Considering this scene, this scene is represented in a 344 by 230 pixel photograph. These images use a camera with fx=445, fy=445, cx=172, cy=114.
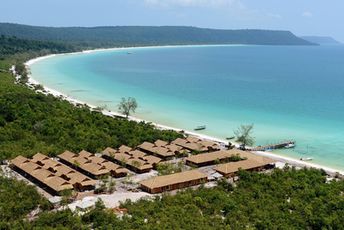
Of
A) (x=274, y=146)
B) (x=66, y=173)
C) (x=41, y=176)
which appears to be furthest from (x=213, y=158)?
(x=41, y=176)

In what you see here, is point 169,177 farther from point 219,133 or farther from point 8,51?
point 8,51

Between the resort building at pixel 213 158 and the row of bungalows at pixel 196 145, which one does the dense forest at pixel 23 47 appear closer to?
the row of bungalows at pixel 196 145

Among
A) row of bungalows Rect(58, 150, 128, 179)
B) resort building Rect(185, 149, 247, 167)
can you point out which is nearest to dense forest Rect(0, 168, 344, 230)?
resort building Rect(185, 149, 247, 167)

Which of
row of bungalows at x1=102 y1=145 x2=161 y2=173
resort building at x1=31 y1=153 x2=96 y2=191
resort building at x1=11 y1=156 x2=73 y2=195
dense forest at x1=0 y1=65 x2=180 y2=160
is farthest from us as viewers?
dense forest at x1=0 y1=65 x2=180 y2=160

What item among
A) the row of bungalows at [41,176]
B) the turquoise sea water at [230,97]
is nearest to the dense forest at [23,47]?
the turquoise sea water at [230,97]

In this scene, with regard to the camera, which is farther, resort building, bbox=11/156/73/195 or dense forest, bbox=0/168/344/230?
resort building, bbox=11/156/73/195

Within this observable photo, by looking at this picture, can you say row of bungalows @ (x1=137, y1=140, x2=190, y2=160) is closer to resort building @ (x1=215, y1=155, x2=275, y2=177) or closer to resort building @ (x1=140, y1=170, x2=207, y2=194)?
resort building @ (x1=215, y1=155, x2=275, y2=177)
